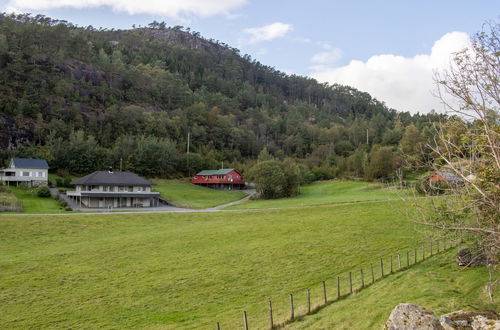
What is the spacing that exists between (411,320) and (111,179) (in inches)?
2432

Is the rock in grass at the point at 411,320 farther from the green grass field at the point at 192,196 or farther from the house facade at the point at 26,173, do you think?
the house facade at the point at 26,173

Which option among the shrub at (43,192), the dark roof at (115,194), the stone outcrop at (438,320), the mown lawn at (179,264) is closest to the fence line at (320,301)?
the mown lawn at (179,264)

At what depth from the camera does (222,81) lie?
195 metres

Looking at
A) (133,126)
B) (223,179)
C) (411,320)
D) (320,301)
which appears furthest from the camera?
(133,126)

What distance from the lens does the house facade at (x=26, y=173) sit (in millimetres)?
69500

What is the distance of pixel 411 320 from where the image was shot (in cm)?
898

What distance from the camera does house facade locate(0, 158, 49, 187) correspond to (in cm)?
A: 6950

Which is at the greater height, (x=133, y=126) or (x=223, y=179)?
(x=133, y=126)

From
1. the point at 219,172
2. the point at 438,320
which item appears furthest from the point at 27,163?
the point at 438,320

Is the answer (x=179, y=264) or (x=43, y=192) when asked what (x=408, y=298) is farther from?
(x=43, y=192)

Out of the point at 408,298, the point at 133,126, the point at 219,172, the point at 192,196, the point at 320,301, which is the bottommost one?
the point at 320,301

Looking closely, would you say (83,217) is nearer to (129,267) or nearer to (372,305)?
(129,267)

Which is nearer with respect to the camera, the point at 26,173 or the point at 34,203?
the point at 34,203

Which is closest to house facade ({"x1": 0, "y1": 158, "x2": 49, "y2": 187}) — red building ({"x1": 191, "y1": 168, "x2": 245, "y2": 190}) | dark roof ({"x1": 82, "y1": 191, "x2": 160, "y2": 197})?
dark roof ({"x1": 82, "y1": 191, "x2": 160, "y2": 197})
